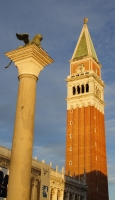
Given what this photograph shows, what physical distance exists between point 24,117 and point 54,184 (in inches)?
1322

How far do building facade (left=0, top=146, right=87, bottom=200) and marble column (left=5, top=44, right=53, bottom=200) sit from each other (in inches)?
803

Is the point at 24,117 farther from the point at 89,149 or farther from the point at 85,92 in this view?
the point at 85,92

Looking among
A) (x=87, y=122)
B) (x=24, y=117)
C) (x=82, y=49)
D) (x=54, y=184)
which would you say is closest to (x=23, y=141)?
(x=24, y=117)

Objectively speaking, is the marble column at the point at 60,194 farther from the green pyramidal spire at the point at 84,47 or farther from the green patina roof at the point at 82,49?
the green patina roof at the point at 82,49

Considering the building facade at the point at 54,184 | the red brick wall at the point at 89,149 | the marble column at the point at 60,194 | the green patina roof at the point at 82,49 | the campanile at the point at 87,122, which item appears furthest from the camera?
the green patina roof at the point at 82,49

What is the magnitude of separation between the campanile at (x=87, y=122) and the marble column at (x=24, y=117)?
148ft

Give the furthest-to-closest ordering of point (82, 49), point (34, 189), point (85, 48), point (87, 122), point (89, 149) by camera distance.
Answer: point (82, 49)
point (85, 48)
point (87, 122)
point (89, 149)
point (34, 189)

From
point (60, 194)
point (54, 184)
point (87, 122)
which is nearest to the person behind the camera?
point (54, 184)

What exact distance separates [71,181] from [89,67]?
2651 cm

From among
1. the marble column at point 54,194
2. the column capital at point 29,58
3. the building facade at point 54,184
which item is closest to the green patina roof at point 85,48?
the building facade at point 54,184

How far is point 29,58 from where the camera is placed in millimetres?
11445

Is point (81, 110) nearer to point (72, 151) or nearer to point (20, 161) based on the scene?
point (72, 151)

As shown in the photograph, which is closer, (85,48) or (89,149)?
(89,149)

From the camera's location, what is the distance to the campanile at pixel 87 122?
56509mm
